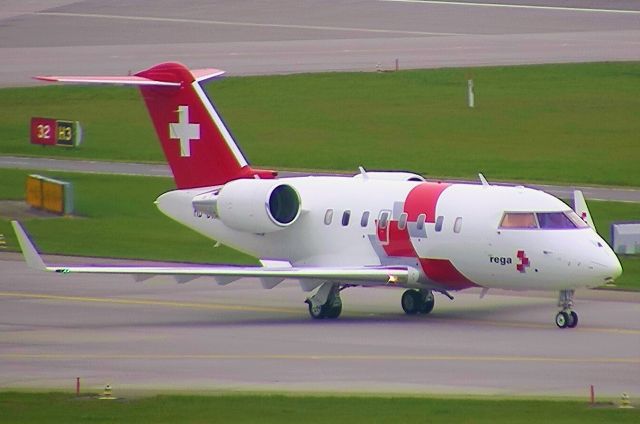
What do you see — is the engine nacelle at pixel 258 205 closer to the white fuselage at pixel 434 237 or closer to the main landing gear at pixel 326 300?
the white fuselage at pixel 434 237

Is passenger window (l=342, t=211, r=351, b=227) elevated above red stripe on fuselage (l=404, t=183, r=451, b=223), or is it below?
below

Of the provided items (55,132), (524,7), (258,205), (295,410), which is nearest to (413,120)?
(55,132)

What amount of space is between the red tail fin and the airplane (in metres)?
0.02

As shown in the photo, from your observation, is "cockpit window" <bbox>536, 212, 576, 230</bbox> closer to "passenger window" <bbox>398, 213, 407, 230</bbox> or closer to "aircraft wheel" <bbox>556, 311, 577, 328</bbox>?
"aircraft wheel" <bbox>556, 311, 577, 328</bbox>

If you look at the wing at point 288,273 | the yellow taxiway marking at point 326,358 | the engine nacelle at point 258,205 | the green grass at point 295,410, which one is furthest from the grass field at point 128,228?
the green grass at point 295,410

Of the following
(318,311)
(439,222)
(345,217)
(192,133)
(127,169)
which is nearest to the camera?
(439,222)

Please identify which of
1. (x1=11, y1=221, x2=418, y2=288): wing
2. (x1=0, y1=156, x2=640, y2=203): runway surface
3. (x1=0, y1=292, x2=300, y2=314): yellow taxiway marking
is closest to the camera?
(x1=11, y1=221, x2=418, y2=288): wing

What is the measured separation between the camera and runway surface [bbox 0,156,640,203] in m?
58.2

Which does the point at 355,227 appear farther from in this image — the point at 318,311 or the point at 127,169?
the point at 127,169

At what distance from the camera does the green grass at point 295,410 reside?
83.0ft

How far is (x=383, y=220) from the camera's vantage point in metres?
37.5

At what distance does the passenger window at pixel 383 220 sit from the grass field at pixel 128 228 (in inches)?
274

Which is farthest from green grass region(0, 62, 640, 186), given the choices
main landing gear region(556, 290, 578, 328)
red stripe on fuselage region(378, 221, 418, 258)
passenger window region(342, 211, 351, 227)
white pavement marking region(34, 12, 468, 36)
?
main landing gear region(556, 290, 578, 328)

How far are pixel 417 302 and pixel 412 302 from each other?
107mm
